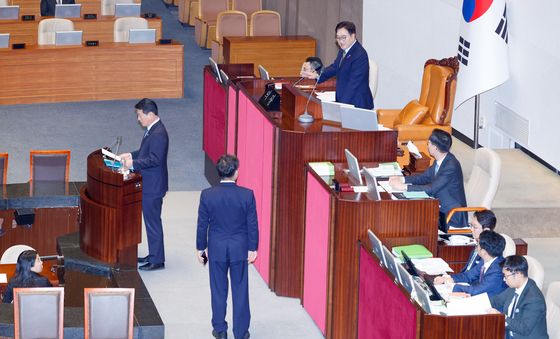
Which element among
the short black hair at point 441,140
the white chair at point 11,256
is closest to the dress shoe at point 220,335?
the white chair at point 11,256

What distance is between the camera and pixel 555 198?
10344 mm

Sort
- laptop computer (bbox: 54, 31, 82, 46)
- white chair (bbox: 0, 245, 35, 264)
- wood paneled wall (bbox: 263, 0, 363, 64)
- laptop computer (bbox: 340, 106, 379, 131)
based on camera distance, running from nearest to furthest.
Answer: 1. white chair (bbox: 0, 245, 35, 264)
2. laptop computer (bbox: 340, 106, 379, 131)
3. wood paneled wall (bbox: 263, 0, 363, 64)
4. laptop computer (bbox: 54, 31, 82, 46)

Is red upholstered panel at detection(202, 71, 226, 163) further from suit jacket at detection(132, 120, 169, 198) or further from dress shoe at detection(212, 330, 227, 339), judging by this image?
dress shoe at detection(212, 330, 227, 339)

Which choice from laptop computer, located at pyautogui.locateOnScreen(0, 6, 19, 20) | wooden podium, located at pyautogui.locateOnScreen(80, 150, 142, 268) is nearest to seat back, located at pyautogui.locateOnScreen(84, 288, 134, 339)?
wooden podium, located at pyautogui.locateOnScreen(80, 150, 142, 268)

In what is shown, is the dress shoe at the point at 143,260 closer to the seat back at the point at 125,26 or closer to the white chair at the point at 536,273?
the white chair at the point at 536,273

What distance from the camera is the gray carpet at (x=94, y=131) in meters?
12.7

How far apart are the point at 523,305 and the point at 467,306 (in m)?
0.32

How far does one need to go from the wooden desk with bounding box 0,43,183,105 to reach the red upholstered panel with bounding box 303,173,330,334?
7353mm

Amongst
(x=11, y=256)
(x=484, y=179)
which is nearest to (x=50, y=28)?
(x=11, y=256)

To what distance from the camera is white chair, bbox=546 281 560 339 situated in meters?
6.85

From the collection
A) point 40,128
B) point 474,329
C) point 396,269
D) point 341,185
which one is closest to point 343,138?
point 341,185

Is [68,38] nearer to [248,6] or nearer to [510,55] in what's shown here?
[248,6]

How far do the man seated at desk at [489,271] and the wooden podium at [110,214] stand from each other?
2956 millimetres

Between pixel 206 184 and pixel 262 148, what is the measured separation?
2.81 metres
